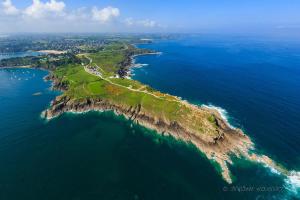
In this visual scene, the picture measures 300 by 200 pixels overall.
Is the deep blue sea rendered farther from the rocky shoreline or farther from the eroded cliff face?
the eroded cliff face

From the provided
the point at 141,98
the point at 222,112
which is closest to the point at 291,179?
the point at 222,112

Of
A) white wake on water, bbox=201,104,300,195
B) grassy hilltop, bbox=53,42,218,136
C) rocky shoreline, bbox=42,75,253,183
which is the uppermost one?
grassy hilltop, bbox=53,42,218,136

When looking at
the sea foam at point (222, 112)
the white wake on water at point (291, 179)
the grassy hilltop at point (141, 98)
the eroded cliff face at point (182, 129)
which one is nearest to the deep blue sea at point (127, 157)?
the white wake on water at point (291, 179)

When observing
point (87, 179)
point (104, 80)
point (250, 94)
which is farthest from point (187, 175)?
point (104, 80)

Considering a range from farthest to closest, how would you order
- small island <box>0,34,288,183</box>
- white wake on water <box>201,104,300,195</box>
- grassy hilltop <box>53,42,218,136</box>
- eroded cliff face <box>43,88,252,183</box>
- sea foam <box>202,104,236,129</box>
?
sea foam <box>202,104,236,129</box>, grassy hilltop <box>53,42,218,136</box>, small island <box>0,34,288,183</box>, eroded cliff face <box>43,88,252,183</box>, white wake on water <box>201,104,300,195</box>

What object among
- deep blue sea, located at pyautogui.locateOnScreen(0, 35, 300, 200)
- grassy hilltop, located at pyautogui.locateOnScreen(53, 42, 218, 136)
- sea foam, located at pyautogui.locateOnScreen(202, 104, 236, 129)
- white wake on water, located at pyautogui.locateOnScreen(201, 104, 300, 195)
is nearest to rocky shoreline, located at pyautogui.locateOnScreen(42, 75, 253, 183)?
grassy hilltop, located at pyautogui.locateOnScreen(53, 42, 218, 136)

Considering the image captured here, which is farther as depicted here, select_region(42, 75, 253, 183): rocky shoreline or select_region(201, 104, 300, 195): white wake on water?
select_region(42, 75, 253, 183): rocky shoreline

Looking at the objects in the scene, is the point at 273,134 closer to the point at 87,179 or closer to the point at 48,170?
the point at 87,179

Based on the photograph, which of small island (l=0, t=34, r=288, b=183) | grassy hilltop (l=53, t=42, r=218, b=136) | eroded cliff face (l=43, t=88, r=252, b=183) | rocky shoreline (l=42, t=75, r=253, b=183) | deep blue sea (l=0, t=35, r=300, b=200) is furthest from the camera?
grassy hilltop (l=53, t=42, r=218, b=136)
